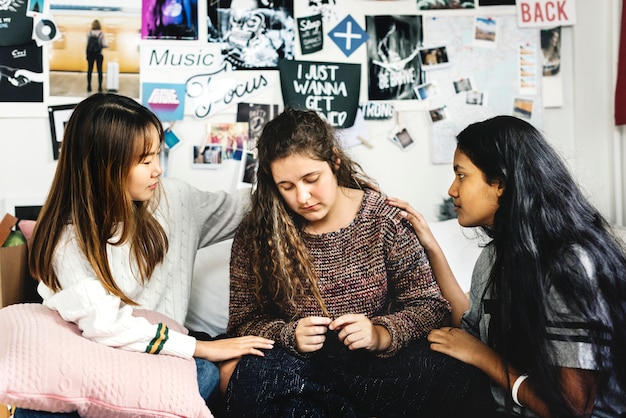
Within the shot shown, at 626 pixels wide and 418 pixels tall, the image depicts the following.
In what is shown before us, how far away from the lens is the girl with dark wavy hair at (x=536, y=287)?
112 cm

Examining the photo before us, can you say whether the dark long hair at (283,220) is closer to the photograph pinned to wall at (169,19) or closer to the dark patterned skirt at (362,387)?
the dark patterned skirt at (362,387)

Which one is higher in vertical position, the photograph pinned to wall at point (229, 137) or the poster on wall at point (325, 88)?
the poster on wall at point (325, 88)

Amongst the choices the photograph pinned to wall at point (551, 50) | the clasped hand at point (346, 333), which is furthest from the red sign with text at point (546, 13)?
the clasped hand at point (346, 333)

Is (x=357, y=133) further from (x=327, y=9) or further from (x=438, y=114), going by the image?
(x=327, y=9)

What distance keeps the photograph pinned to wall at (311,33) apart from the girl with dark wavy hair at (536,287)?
84 centimetres

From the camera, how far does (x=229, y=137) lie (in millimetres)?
2020

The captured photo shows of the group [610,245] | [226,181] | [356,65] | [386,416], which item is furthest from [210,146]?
[610,245]

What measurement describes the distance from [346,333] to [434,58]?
1.17 meters

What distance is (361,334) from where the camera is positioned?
1302 mm

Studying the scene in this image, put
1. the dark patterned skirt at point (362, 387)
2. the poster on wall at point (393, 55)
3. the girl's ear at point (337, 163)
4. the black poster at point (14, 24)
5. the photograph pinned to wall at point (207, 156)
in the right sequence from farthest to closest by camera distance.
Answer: the poster on wall at point (393, 55) < the photograph pinned to wall at point (207, 156) < the black poster at point (14, 24) < the girl's ear at point (337, 163) < the dark patterned skirt at point (362, 387)

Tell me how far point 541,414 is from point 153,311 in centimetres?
82

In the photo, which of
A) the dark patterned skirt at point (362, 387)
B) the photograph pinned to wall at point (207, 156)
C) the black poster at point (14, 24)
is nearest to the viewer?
the dark patterned skirt at point (362, 387)

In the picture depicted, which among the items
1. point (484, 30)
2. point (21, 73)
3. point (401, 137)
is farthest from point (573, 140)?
point (21, 73)

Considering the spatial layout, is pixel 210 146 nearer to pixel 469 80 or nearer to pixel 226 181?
pixel 226 181
